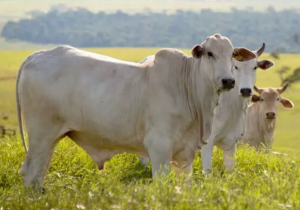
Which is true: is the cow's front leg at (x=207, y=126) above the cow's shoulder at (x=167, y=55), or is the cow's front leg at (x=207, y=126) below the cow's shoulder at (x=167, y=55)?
below

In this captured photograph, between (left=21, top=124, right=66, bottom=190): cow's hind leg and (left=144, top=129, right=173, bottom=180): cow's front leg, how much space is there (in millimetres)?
1001

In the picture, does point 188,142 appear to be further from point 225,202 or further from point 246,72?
point 246,72

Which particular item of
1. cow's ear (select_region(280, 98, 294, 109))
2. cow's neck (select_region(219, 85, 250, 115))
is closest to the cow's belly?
cow's neck (select_region(219, 85, 250, 115))

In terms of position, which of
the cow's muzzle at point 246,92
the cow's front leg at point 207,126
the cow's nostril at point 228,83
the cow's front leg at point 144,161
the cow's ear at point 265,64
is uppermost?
the cow's nostril at point 228,83

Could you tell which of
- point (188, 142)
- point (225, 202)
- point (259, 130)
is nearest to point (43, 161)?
point (188, 142)

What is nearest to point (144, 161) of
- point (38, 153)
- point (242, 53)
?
point (38, 153)

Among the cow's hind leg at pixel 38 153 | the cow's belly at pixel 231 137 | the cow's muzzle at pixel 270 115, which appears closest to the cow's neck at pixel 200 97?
the cow's hind leg at pixel 38 153

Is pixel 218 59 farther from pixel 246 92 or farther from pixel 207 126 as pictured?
pixel 246 92

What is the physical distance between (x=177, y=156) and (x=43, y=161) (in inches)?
56.6

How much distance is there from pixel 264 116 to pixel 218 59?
5868mm

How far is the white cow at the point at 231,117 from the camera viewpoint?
839 cm

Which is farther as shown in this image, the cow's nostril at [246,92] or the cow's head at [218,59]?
the cow's nostril at [246,92]

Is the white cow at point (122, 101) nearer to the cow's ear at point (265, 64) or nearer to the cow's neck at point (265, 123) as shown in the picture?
the cow's ear at point (265, 64)

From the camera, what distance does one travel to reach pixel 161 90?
630 cm
